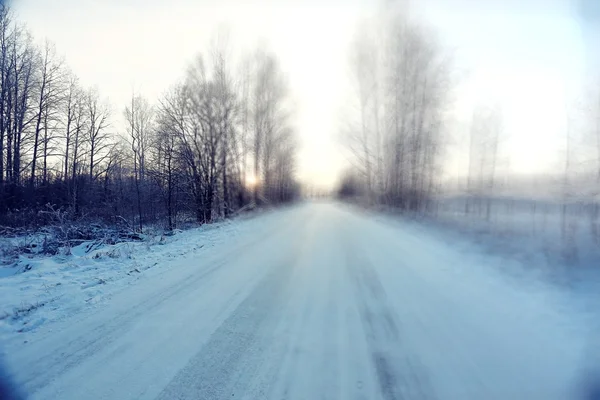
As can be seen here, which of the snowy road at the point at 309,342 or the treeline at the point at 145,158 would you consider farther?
the treeline at the point at 145,158

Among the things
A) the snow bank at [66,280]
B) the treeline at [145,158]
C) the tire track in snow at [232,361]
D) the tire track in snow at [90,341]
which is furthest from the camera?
the treeline at [145,158]

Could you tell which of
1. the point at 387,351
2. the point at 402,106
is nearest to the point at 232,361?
the point at 387,351

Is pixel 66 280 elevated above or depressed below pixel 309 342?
below

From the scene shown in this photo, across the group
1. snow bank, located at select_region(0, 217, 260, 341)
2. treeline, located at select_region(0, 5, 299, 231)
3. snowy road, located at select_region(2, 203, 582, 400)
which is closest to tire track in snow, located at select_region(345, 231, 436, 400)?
snowy road, located at select_region(2, 203, 582, 400)

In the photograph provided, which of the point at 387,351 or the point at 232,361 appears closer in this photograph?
the point at 232,361

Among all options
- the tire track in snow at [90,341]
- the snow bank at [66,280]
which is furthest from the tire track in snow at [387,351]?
the snow bank at [66,280]

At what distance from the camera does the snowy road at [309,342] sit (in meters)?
2.48

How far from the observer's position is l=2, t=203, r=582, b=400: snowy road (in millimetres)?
2480

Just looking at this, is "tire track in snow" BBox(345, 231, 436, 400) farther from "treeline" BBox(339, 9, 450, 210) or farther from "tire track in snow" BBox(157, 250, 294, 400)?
"treeline" BBox(339, 9, 450, 210)

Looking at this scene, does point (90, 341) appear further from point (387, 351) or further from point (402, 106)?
point (402, 106)

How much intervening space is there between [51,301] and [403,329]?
5.21 meters

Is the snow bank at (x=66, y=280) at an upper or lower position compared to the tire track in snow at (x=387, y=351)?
lower

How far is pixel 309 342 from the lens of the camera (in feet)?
10.5

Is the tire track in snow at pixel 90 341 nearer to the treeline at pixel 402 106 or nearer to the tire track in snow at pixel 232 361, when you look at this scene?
the tire track in snow at pixel 232 361
